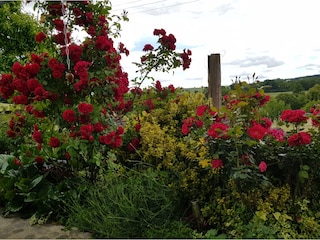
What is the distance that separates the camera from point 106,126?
2.57 metres

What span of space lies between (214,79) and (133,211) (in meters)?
1.82

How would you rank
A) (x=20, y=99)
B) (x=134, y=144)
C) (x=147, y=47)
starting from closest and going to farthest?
(x=20, y=99)
(x=134, y=144)
(x=147, y=47)

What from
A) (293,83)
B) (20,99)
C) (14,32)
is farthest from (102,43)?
(14,32)

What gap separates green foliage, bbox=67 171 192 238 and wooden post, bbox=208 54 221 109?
1.28 m

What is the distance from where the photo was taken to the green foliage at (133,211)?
2031 millimetres

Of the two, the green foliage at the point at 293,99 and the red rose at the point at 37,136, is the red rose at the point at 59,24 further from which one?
the green foliage at the point at 293,99

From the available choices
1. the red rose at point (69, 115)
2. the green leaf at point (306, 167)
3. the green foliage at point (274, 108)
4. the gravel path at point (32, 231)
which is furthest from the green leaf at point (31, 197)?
the green leaf at point (306, 167)

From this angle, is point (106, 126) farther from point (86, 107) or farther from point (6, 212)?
point (6, 212)

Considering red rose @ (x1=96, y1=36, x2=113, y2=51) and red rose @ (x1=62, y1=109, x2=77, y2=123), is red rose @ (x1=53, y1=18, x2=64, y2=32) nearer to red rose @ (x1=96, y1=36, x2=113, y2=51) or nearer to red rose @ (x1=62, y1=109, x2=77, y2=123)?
red rose @ (x1=96, y1=36, x2=113, y2=51)

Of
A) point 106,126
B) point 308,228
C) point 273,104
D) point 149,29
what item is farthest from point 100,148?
point 308,228

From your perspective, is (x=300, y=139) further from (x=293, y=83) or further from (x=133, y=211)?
(x=133, y=211)

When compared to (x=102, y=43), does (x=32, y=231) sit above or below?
below

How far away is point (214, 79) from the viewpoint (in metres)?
3.45

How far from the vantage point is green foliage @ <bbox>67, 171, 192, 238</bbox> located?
2.03 metres
